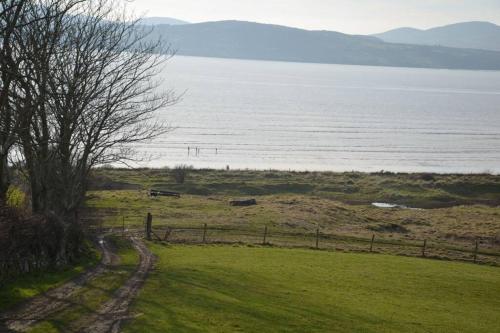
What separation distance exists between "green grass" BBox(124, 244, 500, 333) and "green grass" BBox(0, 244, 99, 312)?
382 cm

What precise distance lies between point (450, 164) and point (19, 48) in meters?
121

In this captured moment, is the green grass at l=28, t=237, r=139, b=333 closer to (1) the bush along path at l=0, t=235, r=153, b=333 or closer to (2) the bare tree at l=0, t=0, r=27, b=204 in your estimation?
(1) the bush along path at l=0, t=235, r=153, b=333

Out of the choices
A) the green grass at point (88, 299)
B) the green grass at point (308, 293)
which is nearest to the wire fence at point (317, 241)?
the green grass at point (308, 293)

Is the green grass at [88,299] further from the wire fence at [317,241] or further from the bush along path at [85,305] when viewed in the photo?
the wire fence at [317,241]

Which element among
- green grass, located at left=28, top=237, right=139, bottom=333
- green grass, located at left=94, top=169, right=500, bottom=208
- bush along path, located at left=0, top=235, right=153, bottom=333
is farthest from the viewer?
green grass, located at left=94, top=169, right=500, bottom=208

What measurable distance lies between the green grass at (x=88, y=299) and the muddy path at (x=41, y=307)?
0.28m

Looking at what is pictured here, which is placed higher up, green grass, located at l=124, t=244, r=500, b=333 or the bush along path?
the bush along path

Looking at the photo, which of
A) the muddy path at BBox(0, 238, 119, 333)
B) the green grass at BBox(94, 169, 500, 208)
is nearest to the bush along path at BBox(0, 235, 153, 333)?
the muddy path at BBox(0, 238, 119, 333)

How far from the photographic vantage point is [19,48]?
30.2 m

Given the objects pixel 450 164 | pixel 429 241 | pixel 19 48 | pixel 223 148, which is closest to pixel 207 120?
pixel 223 148

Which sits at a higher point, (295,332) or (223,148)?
(223,148)

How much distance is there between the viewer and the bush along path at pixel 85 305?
20422 mm

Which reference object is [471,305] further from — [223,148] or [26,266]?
[223,148]

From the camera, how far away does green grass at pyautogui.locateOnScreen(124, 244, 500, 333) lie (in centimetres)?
2367
